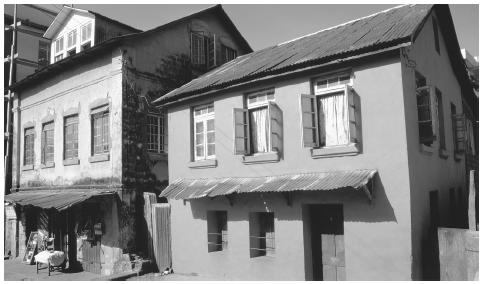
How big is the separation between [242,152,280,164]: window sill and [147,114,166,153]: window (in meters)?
4.71

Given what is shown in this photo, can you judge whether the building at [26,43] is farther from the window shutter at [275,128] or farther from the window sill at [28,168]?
the window shutter at [275,128]

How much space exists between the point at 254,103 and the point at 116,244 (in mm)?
6567

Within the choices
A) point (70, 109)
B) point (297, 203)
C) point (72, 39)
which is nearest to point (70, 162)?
point (70, 109)

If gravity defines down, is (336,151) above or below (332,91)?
below

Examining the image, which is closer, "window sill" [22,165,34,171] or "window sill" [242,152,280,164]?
"window sill" [242,152,280,164]

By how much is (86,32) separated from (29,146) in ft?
18.6

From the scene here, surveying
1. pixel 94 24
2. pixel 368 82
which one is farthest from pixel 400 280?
pixel 94 24

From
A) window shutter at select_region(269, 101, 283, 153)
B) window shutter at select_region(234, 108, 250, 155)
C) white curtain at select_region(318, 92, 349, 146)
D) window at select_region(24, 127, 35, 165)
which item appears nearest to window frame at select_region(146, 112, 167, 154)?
window shutter at select_region(234, 108, 250, 155)

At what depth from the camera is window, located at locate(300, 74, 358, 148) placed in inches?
389

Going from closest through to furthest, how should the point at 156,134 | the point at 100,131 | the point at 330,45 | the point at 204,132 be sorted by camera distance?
the point at 330,45
the point at 204,132
the point at 100,131
the point at 156,134

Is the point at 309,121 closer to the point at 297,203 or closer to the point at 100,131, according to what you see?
the point at 297,203

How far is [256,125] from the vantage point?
11.5 m

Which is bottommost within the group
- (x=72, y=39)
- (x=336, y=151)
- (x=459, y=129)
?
(x=336, y=151)

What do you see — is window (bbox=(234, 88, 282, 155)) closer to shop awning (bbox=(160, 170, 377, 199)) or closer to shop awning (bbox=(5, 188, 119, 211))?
shop awning (bbox=(160, 170, 377, 199))
